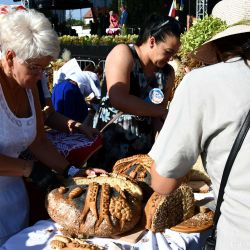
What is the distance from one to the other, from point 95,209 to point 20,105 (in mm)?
531

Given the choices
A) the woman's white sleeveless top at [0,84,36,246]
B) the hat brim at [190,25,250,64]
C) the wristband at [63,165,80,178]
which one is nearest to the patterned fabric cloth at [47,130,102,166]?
the wristband at [63,165,80,178]

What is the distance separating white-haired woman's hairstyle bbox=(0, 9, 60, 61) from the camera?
55.1 inches

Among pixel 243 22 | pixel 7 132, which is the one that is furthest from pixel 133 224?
pixel 243 22

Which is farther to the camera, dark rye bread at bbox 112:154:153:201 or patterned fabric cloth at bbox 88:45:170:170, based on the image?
patterned fabric cloth at bbox 88:45:170:170

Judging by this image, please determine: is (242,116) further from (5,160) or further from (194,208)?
(5,160)

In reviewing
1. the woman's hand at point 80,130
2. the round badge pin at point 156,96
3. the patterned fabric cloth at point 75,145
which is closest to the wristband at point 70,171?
the patterned fabric cloth at point 75,145

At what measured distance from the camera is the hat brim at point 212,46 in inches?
37.3

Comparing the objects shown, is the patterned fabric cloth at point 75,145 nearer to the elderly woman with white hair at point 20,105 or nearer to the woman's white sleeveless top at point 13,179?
the elderly woman with white hair at point 20,105

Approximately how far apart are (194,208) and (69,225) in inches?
20.0

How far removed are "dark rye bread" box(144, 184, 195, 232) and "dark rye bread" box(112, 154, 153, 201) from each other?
0.40ft

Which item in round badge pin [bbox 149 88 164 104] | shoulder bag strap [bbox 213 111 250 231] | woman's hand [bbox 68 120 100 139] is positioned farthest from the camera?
round badge pin [bbox 149 88 164 104]

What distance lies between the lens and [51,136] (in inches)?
76.7

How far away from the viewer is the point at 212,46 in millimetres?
1062

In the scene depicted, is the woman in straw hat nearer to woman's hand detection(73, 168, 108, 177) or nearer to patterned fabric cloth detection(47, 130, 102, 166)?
woman's hand detection(73, 168, 108, 177)
